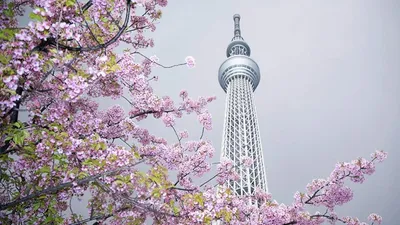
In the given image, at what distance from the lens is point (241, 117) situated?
40.5 meters

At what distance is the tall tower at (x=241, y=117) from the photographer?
32719 millimetres

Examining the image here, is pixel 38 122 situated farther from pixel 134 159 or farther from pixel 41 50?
pixel 134 159

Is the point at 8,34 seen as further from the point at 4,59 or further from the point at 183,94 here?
the point at 183,94

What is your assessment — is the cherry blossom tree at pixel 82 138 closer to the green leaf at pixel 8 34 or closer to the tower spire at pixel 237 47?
the green leaf at pixel 8 34

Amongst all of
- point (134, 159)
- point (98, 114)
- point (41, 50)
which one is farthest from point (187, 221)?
point (98, 114)

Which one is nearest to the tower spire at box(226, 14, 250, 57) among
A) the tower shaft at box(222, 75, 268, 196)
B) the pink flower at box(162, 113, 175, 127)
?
the tower shaft at box(222, 75, 268, 196)

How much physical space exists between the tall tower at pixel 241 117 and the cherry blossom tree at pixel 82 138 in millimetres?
23664

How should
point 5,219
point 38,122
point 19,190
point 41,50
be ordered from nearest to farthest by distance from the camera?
point 41,50 < point 5,219 < point 38,122 < point 19,190

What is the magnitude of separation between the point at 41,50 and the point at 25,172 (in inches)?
65.6

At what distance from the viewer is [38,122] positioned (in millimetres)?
3727

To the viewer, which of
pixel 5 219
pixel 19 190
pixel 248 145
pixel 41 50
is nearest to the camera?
pixel 41 50

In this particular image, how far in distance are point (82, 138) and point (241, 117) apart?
122 feet

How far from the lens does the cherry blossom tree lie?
288 cm

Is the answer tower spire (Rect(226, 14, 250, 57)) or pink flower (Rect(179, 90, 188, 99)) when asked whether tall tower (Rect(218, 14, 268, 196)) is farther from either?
pink flower (Rect(179, 90, 188, 99))
